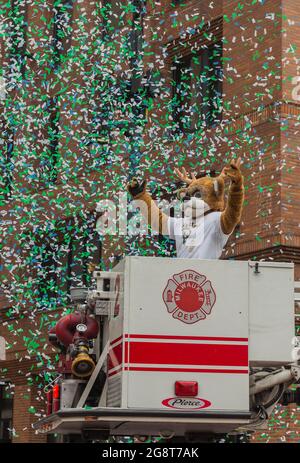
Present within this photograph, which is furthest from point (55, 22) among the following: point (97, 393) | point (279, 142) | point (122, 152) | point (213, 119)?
point (97, 393)

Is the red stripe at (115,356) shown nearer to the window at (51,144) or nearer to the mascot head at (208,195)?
the mascot head at (208,195)

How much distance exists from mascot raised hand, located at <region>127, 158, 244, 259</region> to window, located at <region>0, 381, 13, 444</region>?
52.6 ft

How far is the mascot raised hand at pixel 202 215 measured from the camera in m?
10.00

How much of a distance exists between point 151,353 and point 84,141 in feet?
50.6

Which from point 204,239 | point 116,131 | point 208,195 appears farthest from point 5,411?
point 204,239

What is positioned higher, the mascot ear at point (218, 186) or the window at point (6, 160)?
the window at point (6, 160)

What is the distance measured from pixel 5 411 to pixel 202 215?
56.6 feet

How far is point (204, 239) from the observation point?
33.6 ft

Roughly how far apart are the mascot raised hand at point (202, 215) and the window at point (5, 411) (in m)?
16.0

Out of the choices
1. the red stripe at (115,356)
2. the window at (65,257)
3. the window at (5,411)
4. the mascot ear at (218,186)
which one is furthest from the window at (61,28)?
the red stripe at (115,356)

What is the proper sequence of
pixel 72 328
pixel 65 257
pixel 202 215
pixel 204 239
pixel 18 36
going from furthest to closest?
1. pixel 18 36
2. pixel 65 257
3. pixel 202 215
4. pixel 204 239
5. pixel 72 328

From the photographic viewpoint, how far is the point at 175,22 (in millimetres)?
21969

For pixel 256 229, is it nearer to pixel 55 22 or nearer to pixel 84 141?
pixel 84 141

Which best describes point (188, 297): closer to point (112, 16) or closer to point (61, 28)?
point (112, 16)
